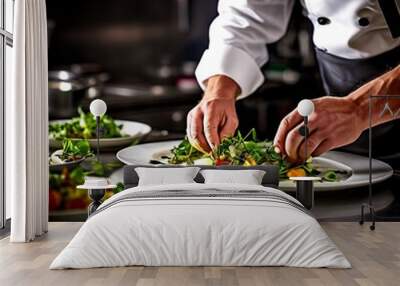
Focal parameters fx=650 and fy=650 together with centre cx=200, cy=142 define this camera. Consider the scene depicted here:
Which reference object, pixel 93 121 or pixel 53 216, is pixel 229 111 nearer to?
pixel 93 121

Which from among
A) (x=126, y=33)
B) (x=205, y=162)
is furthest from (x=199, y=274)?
(x=126, y=33)

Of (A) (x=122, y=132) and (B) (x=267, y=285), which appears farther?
(A) (x=122, y=132)

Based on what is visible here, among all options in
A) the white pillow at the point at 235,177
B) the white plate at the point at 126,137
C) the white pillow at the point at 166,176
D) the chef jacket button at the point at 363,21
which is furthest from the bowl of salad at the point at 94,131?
the chef jacket button at the point at 363,21

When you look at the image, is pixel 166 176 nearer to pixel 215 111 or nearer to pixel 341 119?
pixel 215 111

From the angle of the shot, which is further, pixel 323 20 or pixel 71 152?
pixel 71 152

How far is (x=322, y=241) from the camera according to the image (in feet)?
13.4

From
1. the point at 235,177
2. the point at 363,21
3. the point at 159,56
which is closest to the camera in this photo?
the point at 235,177

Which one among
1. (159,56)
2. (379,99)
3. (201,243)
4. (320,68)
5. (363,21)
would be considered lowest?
(201,243)

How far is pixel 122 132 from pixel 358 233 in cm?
246

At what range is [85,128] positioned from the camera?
6.41 m

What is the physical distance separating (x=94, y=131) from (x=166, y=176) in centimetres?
112

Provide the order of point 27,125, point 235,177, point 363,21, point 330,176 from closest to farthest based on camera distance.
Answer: point 27,125 → point 235,177 → point 363,21 → point 330,176

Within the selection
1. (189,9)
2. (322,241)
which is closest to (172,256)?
(322,241)

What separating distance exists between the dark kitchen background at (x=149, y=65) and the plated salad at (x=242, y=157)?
16 cm
